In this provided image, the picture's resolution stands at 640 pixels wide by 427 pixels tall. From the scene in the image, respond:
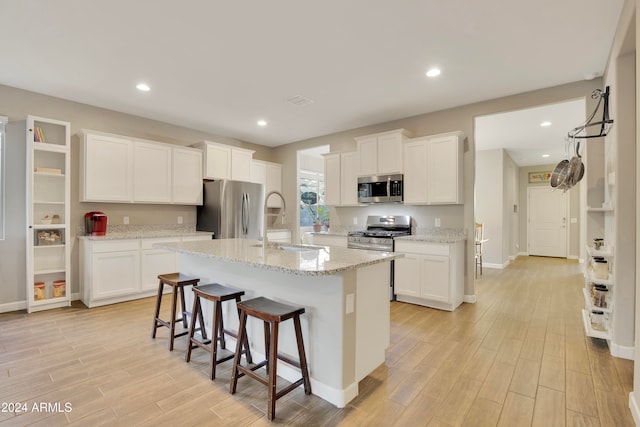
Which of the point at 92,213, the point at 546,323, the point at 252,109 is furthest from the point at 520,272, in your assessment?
the point at 92,213

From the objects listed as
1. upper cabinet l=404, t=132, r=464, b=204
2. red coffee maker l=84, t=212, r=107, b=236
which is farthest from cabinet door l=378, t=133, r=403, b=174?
red coffee maker l=84, t=212, r=107, b=236

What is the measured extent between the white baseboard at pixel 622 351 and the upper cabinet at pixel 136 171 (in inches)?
208

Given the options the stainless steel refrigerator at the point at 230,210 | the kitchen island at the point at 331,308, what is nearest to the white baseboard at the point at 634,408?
the kitchen island at the point at 331,308

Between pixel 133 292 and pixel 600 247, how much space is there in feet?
17.4

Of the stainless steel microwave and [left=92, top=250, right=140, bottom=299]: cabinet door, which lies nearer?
[left=92, top=250, right=140, bottom=299]: cabinet door

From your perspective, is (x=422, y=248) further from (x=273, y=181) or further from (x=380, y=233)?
(x=273, y=181)

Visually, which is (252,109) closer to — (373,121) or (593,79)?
(373,121)

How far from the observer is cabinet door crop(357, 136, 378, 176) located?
4707 mm

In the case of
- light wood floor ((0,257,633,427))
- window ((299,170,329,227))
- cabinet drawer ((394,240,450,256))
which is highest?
window ((299,170,329,227))

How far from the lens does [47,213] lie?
3.93 metres

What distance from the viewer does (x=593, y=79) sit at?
3.38 metres

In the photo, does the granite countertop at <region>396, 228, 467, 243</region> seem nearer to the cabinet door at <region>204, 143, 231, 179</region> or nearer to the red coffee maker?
the cabinet door at <region>204, 143, 231, 179</region>

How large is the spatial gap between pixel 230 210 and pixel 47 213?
2.27 meters

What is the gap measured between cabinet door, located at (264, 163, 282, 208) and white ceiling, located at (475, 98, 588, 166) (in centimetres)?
379
